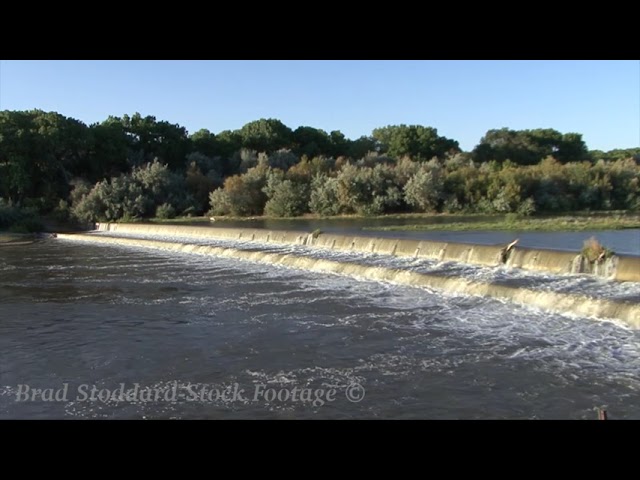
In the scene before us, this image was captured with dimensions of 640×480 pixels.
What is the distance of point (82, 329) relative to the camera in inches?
415

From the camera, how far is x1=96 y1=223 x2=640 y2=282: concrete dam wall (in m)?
12.6

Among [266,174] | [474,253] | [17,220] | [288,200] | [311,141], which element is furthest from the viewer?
[311,141]

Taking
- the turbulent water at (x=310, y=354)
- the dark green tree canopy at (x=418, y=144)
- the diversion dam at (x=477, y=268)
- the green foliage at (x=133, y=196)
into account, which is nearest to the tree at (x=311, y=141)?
the dark green tree canopy at (x=418, y=144)

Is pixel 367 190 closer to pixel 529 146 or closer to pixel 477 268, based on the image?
pixel 529 146

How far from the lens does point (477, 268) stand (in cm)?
1495

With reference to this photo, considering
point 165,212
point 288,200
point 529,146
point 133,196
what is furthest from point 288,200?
point 529,146

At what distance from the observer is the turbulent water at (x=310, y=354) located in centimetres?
652

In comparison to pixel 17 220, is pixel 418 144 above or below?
above

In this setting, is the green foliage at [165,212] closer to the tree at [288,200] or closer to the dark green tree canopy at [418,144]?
the tree at [288,200]

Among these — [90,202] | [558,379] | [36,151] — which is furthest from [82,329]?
[36,151]

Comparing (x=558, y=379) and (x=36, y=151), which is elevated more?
(x=36, y=151)

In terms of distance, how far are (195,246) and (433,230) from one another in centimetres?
1095

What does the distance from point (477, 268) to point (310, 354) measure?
24.7ft
